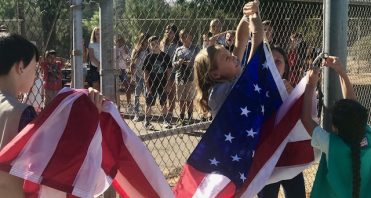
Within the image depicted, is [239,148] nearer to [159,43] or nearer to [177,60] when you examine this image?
[159,43]

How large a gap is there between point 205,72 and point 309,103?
65 cm

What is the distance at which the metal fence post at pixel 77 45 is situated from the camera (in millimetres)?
2863

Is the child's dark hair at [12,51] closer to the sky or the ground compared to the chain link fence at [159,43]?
closer to the sky

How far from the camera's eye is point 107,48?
3.06m

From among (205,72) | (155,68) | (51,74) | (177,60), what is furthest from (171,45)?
(205,72)

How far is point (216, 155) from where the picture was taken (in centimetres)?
320

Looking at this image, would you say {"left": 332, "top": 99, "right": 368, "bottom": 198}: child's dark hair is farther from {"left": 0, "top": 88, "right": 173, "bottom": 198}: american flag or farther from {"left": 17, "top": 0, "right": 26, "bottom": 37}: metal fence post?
{"left": 17, "top": 0, "right": 26, "bottom": 37}: metal fence post

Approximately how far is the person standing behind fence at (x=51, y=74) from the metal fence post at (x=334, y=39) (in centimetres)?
→ 171

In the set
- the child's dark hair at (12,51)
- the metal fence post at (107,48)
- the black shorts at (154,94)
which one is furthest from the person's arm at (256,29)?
the black shorts at (154,94)

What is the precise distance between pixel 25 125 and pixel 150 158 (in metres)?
0.71

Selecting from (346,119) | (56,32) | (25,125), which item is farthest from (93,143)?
(346,119)

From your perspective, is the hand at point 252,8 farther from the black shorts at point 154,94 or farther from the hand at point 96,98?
the black shorts at point 154,94

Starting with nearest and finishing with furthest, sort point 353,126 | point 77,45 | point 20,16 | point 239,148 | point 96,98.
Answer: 1. point 96,98
2. point 20,16
3. point 77,45
4. point 353,126
5. point 239,148

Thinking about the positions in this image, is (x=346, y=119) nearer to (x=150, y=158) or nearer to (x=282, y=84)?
(x=282, y=84)
